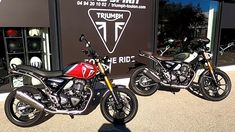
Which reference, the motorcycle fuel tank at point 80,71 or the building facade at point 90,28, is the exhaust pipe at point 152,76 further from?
the motorcycle fuel tank at point 80,71

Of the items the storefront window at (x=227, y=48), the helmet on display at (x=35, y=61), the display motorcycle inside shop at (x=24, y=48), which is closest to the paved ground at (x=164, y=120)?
the display motorcycle inside shop at (x=24, y=48)

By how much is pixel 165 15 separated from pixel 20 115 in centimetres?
410

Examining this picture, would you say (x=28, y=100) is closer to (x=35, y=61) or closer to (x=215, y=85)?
(x=35, y=61)

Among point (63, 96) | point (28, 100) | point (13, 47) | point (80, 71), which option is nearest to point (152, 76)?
point (80, 71)

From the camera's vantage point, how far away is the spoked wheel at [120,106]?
10.0ft

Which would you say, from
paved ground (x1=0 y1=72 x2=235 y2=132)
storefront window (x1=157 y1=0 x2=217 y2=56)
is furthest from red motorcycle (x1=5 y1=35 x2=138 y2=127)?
storefront window (x1=157 y1=0 x2=217 y2=56)

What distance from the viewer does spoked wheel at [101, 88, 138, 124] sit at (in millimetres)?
3051

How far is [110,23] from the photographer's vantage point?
459 cm

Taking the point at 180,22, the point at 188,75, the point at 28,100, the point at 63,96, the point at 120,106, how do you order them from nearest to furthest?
the point at 28,100 < the point at 63,96 < the point at 120,106 < the point at 188,75 < the point at 180,22

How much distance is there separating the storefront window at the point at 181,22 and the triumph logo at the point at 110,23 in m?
1.12

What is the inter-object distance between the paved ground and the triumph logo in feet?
4.99

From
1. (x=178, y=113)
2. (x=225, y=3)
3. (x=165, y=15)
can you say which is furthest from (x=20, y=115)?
(x=225, y=3)

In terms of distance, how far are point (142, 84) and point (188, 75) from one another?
91cm

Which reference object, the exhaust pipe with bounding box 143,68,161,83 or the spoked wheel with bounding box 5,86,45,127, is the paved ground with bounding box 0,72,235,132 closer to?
the spoked wheel with bounding box 5,86,45,127
